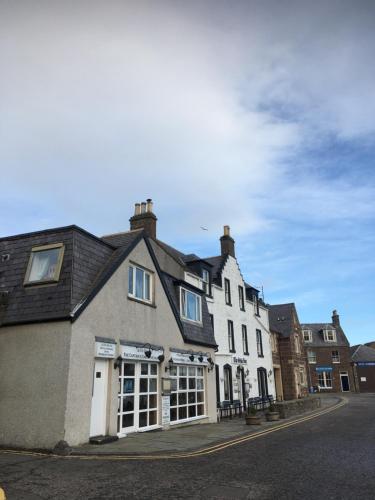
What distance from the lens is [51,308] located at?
11852mm

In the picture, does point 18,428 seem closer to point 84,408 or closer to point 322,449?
point 84,408

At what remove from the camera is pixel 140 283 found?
1577cm

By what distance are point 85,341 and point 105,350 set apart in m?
0.95

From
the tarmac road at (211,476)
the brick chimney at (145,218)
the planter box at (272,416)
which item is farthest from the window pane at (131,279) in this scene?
the planter box at (272,416)

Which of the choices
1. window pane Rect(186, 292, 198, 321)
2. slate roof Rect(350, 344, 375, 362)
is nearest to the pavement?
window pane Rect(186, 292, 198, 321)

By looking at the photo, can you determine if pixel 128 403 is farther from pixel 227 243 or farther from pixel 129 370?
pixel 227 243

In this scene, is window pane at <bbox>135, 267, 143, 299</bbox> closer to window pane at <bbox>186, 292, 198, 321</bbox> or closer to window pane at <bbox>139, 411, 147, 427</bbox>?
window pane at <bbox>139, 411, 147, 427</bbox>

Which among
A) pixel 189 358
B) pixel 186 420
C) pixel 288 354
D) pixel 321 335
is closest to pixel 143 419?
pixel 186 420

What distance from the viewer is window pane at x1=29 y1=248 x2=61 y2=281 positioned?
1291cm

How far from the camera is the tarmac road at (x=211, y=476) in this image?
6.73 m

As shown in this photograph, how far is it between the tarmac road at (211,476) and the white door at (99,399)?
7.83 ft

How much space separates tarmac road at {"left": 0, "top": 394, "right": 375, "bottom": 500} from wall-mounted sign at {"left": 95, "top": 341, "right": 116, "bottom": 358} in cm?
329

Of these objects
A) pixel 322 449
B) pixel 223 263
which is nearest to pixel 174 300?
pixel 322 449

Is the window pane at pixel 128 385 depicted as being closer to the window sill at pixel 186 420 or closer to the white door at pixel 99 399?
the white door at pixel 99 399
